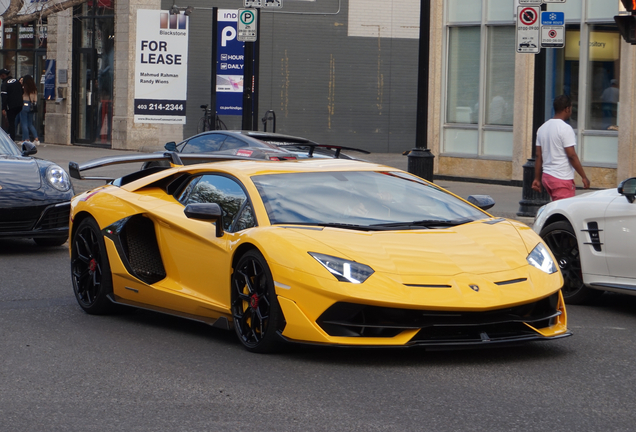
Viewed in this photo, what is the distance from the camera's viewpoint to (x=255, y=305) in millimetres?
6289

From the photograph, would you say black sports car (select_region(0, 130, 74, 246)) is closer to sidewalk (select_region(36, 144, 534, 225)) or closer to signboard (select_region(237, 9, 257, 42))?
signboard (select_region(237, 9, 257, 42))

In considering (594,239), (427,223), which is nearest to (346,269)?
(427,223)

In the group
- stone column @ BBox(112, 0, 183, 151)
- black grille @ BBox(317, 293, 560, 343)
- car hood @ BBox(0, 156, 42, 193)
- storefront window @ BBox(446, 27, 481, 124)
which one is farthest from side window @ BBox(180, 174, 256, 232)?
stone column @ BBox(112, 0, 183, 151)

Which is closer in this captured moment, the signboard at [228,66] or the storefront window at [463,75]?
the storefront window at [463,75]

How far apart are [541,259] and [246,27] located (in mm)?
11395

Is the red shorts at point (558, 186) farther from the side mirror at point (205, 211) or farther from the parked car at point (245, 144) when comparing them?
the side mirror at point (205, 211)

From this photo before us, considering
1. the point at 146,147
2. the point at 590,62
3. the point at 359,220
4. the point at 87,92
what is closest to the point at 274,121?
the point at 146,147

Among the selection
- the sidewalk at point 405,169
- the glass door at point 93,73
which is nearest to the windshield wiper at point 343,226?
the sidewalk at point 405,169

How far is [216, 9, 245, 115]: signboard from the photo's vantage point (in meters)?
23.4

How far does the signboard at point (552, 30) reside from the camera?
556 inches

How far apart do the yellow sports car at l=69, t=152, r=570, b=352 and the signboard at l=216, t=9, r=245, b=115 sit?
1539cm

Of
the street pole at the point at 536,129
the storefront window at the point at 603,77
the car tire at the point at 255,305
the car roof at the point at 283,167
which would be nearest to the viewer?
the car tire at the point at 255,305

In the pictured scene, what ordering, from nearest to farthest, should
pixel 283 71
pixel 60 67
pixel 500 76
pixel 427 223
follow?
pixel 427 223
pixel 500 76
pixel 283 71
pixel 60 67

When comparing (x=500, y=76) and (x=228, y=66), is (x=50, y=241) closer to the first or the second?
(x=500, y=76)
